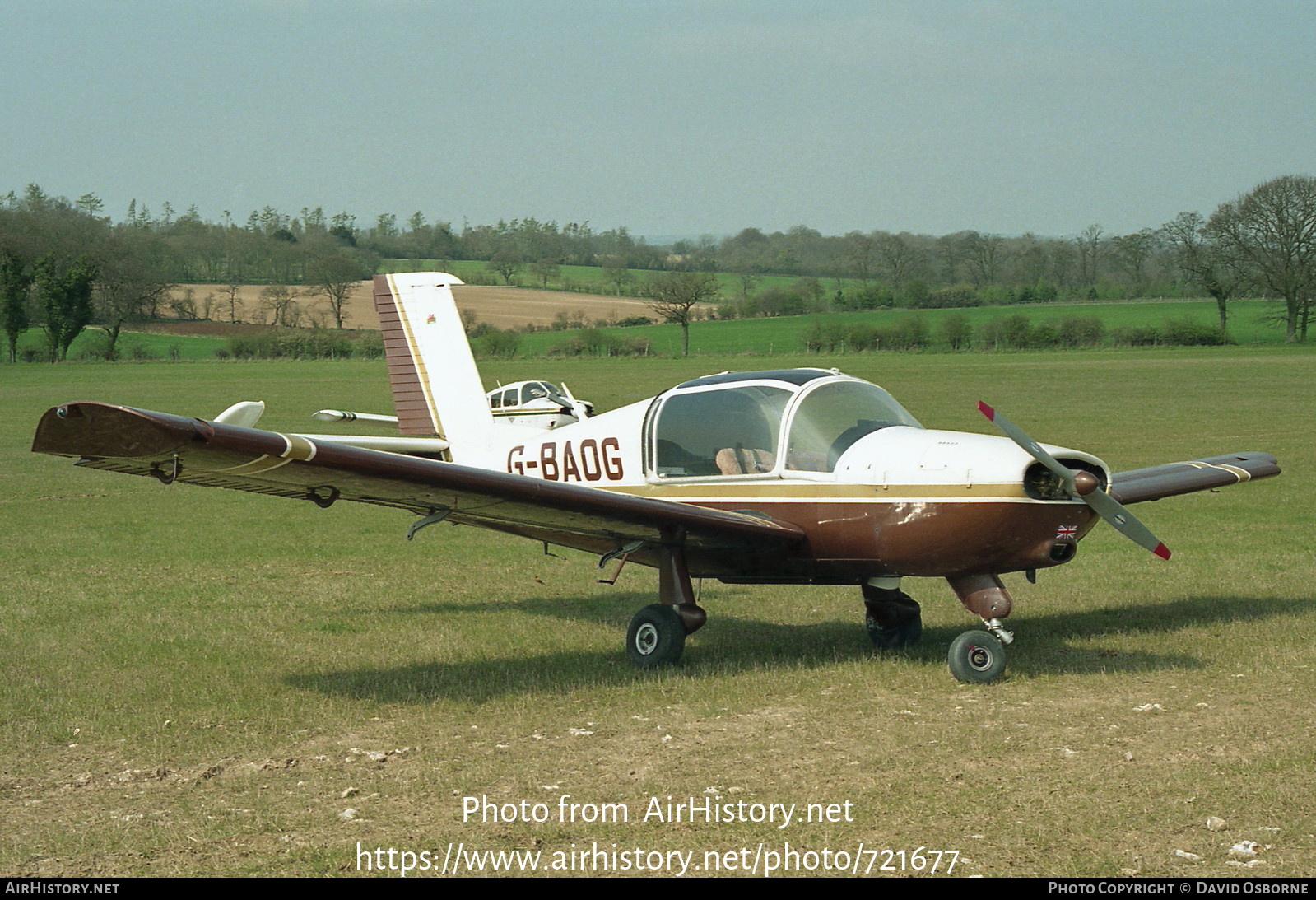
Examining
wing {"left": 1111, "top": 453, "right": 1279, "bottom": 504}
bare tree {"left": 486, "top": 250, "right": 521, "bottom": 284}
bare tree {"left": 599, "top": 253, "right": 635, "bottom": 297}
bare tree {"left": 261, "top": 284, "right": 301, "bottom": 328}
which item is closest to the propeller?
wing {"left": 1111, "top": 453, "right": 1279, "bottom": 504}

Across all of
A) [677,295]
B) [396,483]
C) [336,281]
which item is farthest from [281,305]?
[396,483]

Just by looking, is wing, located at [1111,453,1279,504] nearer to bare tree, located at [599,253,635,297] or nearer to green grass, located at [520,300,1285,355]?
green grass, located at [520,300,1285,355]

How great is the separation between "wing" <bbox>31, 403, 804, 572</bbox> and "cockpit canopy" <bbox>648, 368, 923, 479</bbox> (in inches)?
19.3

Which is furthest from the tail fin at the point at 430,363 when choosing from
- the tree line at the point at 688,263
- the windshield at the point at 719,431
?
the tree line at the point at 688,263

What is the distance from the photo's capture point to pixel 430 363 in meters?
11.1

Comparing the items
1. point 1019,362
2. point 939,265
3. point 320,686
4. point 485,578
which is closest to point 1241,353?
point 1019,362

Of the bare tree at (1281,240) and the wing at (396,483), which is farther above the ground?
the bare tree at (1281,240)

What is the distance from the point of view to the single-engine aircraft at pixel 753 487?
6.88 m

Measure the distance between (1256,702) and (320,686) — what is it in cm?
574

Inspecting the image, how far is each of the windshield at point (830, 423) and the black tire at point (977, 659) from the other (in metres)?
1.42

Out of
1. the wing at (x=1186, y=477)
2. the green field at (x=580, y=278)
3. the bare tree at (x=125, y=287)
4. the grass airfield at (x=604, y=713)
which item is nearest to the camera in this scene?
the grass airfield at (x=604, y=713)

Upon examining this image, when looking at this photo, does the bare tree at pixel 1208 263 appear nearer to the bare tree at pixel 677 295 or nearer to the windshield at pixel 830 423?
the bare tree at pixel 677 295

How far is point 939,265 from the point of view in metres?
120

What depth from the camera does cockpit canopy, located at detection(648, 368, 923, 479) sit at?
8.28 m
